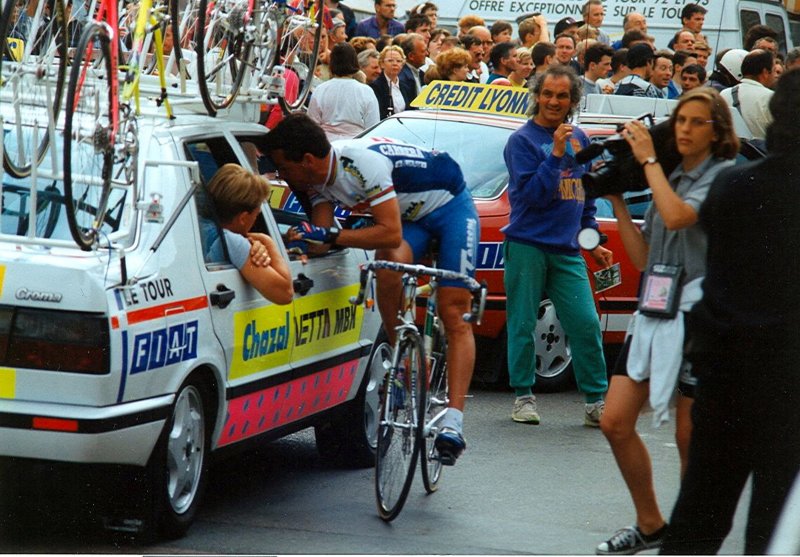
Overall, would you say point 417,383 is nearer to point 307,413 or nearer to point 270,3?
point 307,413

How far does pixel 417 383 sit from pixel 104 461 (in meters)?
1.71

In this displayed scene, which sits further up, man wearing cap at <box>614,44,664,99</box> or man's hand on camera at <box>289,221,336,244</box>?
man wearing cap at <box>614,44,664,99</box>

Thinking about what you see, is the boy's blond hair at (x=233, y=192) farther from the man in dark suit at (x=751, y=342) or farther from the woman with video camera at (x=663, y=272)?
the man in dark suit at (x=751, y=342)

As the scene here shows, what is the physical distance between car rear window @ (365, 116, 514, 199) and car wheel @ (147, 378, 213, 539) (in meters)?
4.14

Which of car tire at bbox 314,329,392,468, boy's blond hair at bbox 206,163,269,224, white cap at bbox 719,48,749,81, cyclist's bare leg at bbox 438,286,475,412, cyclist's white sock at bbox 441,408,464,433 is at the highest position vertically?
white cap at bbox 719,48,749,81

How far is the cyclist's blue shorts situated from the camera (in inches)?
286

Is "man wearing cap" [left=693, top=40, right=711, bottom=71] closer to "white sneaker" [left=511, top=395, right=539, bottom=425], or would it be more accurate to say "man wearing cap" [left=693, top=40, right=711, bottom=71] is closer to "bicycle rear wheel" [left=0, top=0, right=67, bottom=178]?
"white sneaker" [left=511, top=395, right=539, bottom=425]

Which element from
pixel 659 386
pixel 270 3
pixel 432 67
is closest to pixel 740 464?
pixel 659 386

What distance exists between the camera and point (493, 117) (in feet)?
34.4

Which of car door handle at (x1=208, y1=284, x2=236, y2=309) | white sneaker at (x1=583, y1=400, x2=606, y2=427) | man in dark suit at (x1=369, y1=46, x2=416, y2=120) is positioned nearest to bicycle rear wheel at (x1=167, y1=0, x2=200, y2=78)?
car door handle at (x1=208, y1=284, x2=236, y2=309)

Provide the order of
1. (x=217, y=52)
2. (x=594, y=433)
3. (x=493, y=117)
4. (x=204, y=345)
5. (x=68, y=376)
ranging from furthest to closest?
(x=493, y=117)
(x=594, y=433)
(x=217, y=52)
(x=204, y=345)
(x=68, y=376)

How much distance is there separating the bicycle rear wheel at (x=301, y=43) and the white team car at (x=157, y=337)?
105cm

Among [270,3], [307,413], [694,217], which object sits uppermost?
[270,3]

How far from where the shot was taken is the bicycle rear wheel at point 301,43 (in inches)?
312
